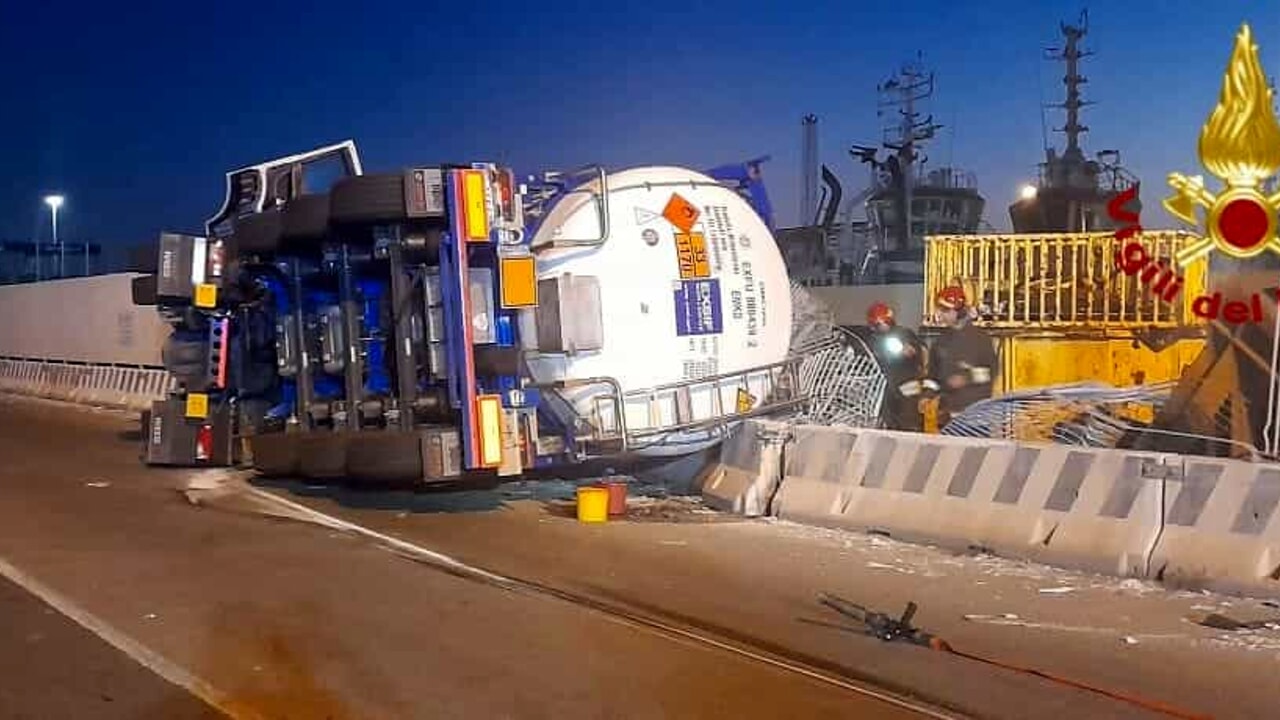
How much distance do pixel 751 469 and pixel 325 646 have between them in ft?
17.8

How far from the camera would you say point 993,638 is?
7520 mm

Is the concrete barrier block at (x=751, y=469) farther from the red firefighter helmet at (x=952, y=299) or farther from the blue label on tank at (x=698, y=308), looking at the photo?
the red firefighter helmet at (x=952, y=299)

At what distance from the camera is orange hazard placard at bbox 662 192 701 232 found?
41.0 feet

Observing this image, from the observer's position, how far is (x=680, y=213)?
12.6m

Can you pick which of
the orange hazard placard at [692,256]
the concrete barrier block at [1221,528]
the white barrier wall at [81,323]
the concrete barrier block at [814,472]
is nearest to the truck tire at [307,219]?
the orange hazard placard at [692,256]

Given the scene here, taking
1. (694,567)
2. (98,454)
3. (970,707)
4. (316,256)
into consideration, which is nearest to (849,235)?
(98,454)

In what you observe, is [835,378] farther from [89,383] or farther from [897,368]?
[89,383]

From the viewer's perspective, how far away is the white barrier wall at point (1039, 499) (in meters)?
8.49

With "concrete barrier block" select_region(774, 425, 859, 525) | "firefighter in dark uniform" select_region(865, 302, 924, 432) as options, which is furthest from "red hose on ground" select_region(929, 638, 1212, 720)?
"firefighter in dark uniform" select_region(865, 302, 924, 432)

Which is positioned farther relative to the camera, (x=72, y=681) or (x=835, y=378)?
(x=835, y=378)

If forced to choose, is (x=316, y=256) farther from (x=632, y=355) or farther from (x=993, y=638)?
(x=993, y=638)

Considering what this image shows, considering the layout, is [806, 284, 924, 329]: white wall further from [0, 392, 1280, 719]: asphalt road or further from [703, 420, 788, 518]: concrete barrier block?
[0, 392, 1280, 719]: asphalt road

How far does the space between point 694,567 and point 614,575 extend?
606mm

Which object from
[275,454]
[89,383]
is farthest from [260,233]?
[89,383]
